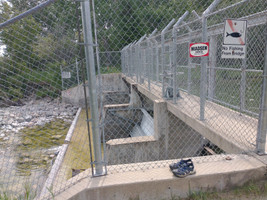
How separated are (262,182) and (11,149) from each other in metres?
10.4

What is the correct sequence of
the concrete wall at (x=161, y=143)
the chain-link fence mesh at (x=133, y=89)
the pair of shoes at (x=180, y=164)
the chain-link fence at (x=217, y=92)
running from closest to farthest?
the pair of shoes at (x=180, y=164) < the chain-link fence mesh at (x=133, y=89) < the chain-link fence at (x=217, y=92) < the concrete wall at (x=161, y=143)

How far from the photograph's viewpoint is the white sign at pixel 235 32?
2.60 meters

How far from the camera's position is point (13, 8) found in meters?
2.45

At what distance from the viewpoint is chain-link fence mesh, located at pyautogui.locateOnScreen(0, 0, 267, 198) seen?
267cm

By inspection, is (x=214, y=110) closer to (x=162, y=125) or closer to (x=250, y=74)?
(x=250, y=74)

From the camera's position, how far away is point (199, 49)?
346 cm

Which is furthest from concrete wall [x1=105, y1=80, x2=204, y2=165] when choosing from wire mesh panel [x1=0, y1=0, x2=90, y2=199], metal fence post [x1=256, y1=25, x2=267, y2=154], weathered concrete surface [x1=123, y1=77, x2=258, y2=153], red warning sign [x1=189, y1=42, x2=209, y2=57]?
metal fence post [x1=256, y1=25, x2=267, y2=154]

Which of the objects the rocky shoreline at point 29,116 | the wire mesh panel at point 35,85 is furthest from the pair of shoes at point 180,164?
the rocky shoreline at point 29,116

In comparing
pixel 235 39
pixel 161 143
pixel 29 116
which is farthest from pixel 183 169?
pixel 29 116

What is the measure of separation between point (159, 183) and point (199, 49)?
226 centimetres

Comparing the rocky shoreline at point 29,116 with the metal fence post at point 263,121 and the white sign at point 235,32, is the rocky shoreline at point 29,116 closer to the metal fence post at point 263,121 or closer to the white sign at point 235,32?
the white sign at point 235,32

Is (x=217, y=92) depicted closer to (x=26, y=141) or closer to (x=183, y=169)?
(x=183, y=169)

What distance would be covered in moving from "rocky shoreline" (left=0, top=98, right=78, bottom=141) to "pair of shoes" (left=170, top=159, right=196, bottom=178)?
32.8 feet

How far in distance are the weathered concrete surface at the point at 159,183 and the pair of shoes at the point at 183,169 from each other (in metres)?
0.05
